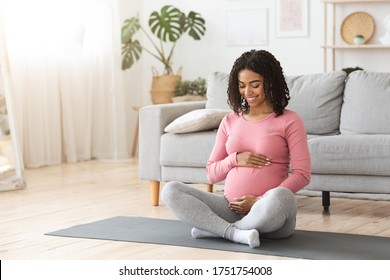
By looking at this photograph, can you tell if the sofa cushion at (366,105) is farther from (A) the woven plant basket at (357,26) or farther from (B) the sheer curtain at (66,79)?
(B) the sheer curtain at (66,79)

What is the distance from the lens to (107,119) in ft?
23.9

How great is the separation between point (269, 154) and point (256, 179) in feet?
0.39

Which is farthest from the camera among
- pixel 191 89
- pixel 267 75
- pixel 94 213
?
pixel 191 89

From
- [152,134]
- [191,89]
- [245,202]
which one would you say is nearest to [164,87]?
[191,89]

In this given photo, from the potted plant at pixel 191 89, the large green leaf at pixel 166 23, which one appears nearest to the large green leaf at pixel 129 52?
the large green leaf at pixel 166 23

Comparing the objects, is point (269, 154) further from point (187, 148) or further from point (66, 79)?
point (66, 79)

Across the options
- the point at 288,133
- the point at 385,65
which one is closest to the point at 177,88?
the point at 385,65

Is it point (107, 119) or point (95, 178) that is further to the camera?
point (107, 119)

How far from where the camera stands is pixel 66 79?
22.6ft

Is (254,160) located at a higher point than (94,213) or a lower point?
higher

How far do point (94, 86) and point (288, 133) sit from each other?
12.9 feet

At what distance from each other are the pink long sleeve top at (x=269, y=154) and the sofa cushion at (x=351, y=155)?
0.66m

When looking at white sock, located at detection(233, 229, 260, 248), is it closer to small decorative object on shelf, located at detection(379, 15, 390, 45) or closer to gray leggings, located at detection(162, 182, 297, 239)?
gray leggings, located at detection(162, 182, 297, 239)

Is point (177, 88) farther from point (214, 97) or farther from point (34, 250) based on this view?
point (34, 250)
